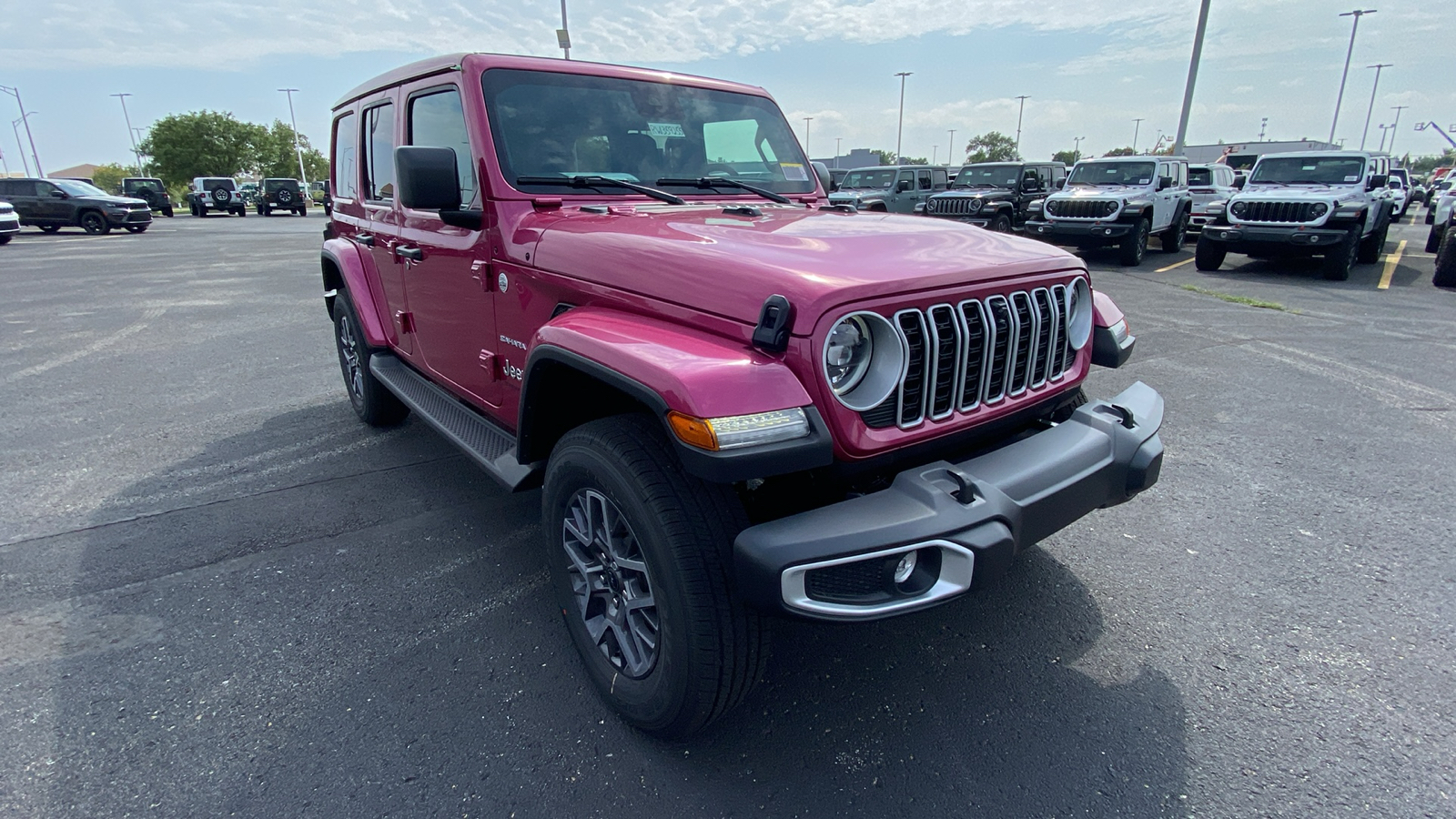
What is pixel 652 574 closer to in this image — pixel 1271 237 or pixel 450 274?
pixel 450 274

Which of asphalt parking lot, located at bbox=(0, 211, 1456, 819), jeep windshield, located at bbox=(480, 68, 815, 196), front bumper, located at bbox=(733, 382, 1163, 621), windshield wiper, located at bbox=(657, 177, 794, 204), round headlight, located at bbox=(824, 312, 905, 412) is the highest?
jeep windshield, located at bbox=(480, 68, 815, 196)

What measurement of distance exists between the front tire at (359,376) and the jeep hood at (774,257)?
7.91 feet

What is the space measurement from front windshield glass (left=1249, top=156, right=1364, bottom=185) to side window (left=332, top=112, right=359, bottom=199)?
47.5 feet

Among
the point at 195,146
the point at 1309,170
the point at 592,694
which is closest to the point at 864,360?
the point at 592,694

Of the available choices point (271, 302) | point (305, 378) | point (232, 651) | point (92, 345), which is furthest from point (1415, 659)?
point (271, 302)

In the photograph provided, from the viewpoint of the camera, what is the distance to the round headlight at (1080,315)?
2623mm

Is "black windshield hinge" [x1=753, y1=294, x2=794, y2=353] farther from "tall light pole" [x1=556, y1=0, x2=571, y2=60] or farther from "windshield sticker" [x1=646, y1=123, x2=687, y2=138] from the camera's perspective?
"tall light pole" [x1=556, y1=0, x2=571, y2=60]

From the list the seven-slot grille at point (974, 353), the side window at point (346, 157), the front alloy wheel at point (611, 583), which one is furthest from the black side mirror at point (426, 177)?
the side window at point (346, 157)

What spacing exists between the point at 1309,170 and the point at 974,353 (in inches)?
571

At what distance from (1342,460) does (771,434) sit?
4.19 meters

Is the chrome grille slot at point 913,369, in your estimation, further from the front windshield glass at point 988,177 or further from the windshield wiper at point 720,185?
the front windshield glass at point 988,177

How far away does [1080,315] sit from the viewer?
8.80ft

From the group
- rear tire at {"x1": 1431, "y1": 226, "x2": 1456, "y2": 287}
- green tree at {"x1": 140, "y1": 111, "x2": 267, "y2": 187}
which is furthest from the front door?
green tree at {"x1": 140, "y1": 111, "x2": 267, "y2": 187}

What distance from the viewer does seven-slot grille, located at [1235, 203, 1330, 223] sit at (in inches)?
453
